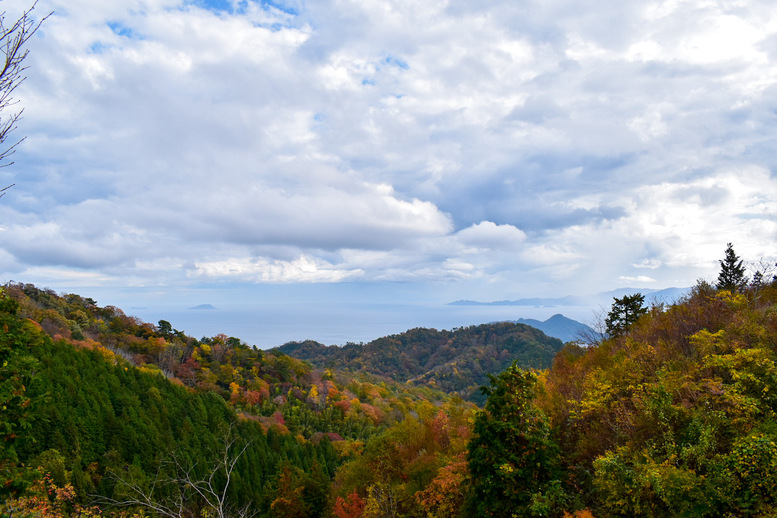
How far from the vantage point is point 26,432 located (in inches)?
531

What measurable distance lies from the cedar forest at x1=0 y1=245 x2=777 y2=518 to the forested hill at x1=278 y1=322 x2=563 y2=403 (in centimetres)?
7847

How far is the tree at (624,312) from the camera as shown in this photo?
22.4m

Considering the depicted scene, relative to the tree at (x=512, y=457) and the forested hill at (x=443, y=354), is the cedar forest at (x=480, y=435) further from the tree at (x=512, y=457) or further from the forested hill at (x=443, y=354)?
the forested hill at (x=443, y=354)

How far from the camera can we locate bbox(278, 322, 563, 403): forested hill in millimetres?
134000

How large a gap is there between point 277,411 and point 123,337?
34459mm

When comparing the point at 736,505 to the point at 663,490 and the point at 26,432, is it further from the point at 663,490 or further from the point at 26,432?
the point at 26,432

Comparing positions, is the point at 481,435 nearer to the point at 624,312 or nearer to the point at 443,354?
the point at 624,312

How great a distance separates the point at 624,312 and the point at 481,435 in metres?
15.0

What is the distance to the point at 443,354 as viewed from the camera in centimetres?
17238

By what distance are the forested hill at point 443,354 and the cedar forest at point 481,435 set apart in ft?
257

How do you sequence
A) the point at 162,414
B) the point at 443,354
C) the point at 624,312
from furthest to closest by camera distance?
1. the point at 443,354
2. the point at 162,414
3. the point at 624,312

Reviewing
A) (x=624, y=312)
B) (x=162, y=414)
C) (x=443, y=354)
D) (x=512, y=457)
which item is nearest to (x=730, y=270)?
(x=624, y=312)

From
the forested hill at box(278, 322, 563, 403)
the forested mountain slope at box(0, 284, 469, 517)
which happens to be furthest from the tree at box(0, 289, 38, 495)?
the forested hill at box(278, 322, 563, 403)

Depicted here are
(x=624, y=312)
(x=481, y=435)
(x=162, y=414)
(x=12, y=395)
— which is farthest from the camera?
(x=162, y=414)
